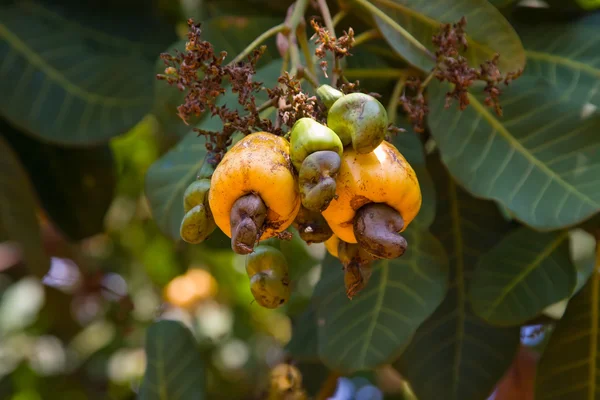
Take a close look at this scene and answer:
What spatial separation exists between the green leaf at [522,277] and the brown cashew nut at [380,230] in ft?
1.89

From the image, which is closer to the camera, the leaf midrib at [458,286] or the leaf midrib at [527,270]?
the leaf midrib at [527,270]

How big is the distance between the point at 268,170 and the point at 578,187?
2.03ft

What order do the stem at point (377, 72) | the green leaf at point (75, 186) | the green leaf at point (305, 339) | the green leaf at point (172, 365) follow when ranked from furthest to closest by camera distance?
the green leaf at point (75, 186), the green leaf at point (305, 339), the green leaf at point (172, 365), the stem at point (377, 72)

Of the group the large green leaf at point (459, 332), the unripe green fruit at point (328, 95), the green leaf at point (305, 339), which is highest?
the unripe green fruit at point (328, 95)

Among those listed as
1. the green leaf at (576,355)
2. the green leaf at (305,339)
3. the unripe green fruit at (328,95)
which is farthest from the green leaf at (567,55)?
the green leaf at (305,339)

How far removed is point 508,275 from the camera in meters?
1.32

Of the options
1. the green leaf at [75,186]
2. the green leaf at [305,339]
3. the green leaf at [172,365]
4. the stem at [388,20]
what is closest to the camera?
the stem at [388,20]

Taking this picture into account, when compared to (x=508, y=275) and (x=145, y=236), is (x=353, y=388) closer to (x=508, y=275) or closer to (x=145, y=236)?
(x=145, y=236)

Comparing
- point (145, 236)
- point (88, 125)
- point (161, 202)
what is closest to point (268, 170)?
point (161, 202)

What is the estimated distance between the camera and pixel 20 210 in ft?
5.76

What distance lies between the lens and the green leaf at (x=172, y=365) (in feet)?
4.95

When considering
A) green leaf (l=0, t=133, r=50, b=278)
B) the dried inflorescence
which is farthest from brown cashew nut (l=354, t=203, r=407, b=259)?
green leaf (l=0, t=133, r=50, b=278)

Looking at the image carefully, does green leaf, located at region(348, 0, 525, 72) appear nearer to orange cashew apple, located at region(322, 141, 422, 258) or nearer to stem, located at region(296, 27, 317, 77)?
stem, located at region(296, 27, 317, 77)

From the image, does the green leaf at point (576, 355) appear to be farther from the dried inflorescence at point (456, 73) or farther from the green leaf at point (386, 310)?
the dried inflorescence at point (456, 73)
